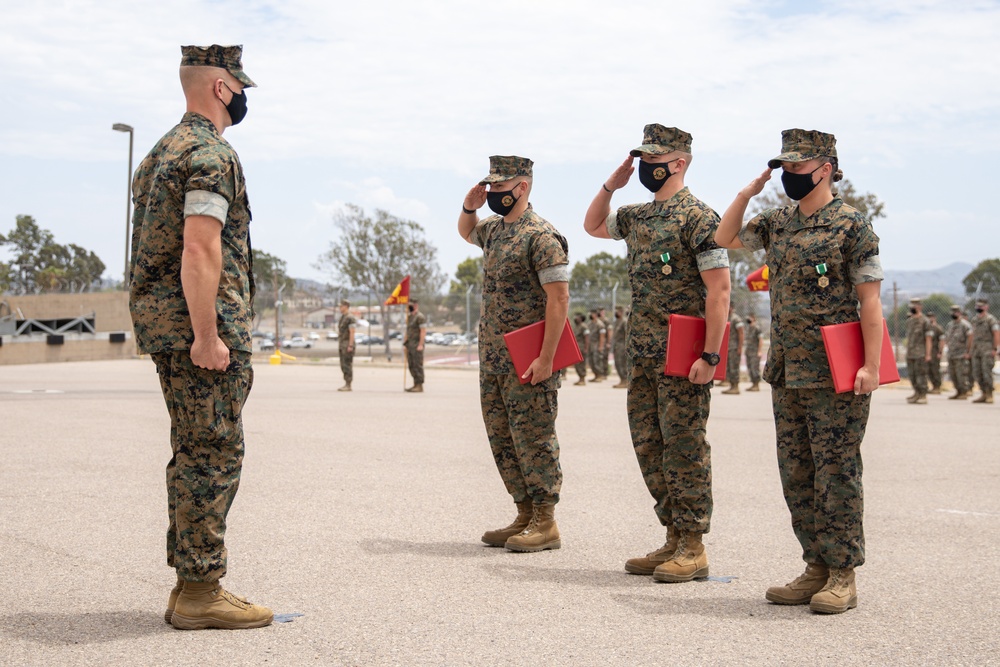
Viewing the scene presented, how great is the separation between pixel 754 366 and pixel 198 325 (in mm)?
21341

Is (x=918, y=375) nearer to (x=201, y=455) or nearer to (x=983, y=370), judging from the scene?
(x=983, y=370)

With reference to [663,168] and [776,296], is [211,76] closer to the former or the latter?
[663,168]

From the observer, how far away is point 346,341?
74.1 feet

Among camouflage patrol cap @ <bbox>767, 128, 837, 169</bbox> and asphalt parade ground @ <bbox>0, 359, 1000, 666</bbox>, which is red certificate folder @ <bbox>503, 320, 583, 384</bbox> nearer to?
asphalt parade ground @ <bbox>0, 359, 1000, 666</bbox>

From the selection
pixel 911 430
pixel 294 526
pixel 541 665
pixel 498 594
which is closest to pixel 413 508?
pixel 294 526

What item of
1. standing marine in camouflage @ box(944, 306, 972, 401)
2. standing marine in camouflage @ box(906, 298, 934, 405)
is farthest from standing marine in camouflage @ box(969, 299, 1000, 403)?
standing marine in camouflage @ box(906, 298, 934, 405)

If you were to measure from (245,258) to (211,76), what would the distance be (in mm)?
760

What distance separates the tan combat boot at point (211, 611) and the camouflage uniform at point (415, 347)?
16560 millimetres

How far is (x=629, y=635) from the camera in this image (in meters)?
4.27

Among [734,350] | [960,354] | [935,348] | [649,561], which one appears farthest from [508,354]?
[734,350]

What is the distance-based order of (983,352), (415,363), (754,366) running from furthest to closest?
(754,366) < (415,363) < (983,352)

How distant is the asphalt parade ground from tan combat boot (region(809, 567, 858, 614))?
57mm

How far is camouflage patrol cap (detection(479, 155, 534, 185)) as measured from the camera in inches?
246

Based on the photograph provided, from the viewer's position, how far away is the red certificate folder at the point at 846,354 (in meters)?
4.75
